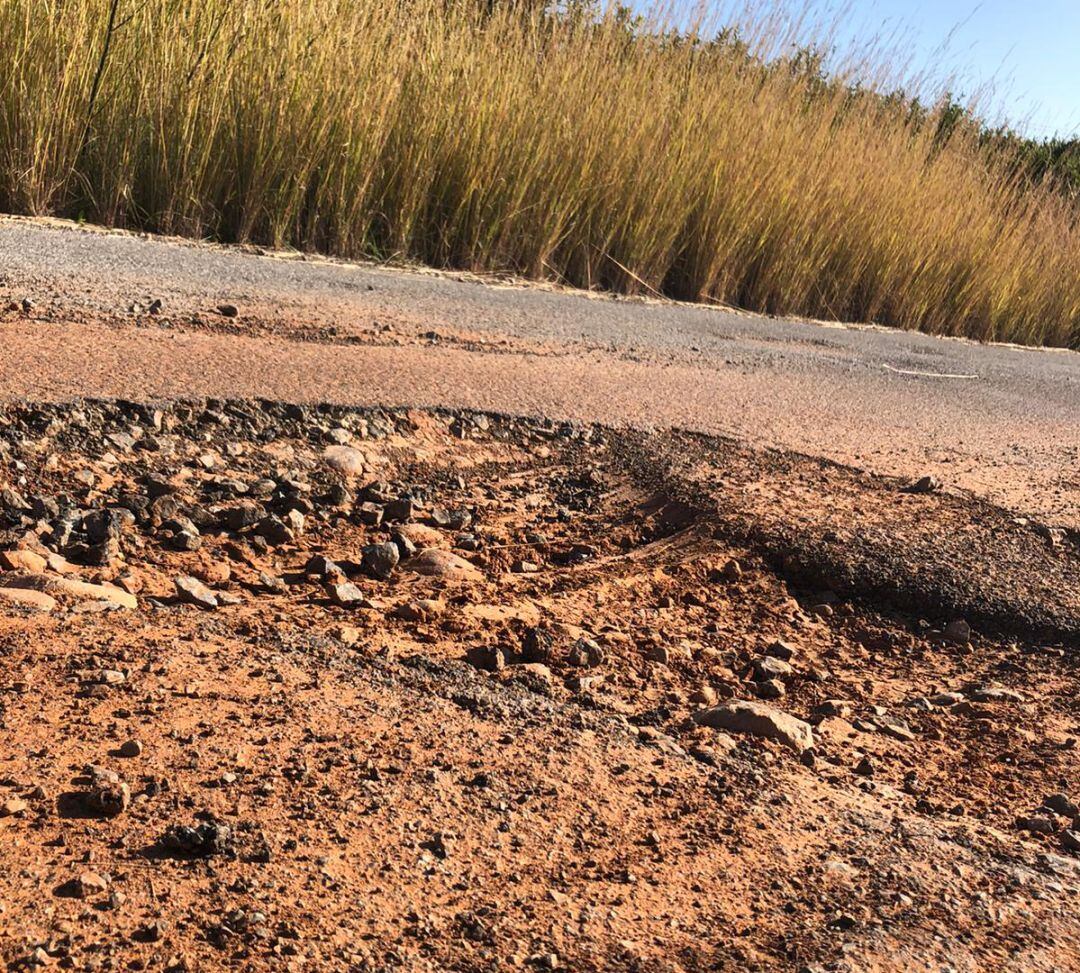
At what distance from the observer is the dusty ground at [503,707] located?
1.43 m

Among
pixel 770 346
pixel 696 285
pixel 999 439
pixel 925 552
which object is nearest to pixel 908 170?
pixel 696 285

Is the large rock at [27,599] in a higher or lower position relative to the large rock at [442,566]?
lower

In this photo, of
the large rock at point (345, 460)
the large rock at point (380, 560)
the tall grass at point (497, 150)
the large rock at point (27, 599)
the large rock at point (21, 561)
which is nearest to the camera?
the large rock at point (27, 599)

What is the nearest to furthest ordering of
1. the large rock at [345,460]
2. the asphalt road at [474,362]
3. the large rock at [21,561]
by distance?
1. the large rock at [21,561]
2. the large rock at [345,460]
3. the asphalt road at [474,362]

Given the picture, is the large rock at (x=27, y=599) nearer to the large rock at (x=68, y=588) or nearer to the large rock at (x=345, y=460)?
the large rock at (x=68, y=588)

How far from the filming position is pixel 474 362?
13.7 ft

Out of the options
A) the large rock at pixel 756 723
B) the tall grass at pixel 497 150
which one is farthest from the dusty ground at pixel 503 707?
the tall grass at pixel 497 150

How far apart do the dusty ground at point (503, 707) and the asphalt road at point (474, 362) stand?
0.28 metres

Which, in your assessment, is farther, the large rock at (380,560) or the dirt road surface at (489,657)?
the large rock at (380,560)

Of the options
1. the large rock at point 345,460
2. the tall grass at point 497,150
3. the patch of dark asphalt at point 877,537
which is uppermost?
the tall grass at point 497,150

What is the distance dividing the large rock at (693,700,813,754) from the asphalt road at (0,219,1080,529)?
66.5 inches

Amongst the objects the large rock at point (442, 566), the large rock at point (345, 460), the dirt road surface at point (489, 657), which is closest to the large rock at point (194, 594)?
the dirt road surface at point (489, 657)

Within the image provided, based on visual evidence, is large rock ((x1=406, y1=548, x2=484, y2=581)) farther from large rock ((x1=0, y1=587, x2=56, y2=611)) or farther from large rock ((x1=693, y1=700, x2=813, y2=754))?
large rock ((x1=0, y1=587, x2=56, y2=611))

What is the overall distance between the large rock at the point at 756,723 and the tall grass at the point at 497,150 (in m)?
4.41
